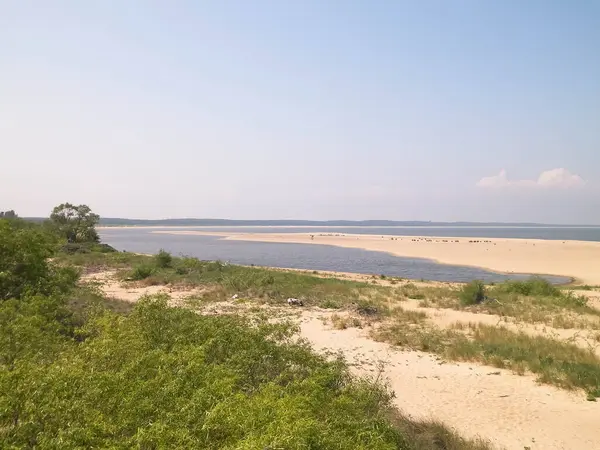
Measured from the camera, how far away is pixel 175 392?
5.54 meters

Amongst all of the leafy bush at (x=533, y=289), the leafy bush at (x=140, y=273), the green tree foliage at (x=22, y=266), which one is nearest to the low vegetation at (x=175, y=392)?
the green tree foliage at (x=22, y=266)

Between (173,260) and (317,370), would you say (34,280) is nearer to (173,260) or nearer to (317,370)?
(317,370)

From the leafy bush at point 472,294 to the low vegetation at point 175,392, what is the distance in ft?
59.0

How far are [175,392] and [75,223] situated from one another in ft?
200

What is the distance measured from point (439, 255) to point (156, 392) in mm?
69339

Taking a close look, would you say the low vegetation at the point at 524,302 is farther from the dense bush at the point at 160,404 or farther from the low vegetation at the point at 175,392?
the dense bush at the point at 160,404

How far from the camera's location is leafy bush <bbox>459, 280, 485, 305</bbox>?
2572cm

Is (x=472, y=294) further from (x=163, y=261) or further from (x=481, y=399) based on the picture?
(x=163, y=261)

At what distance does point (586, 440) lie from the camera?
941cm

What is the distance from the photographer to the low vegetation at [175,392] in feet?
14.8

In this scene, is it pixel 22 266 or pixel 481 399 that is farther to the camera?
pixel 22 266

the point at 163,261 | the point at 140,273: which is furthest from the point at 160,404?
the point at 163,261

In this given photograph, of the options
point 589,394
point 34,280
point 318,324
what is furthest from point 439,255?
point 34,280

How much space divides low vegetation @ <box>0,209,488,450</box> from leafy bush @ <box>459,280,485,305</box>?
59.0ft
